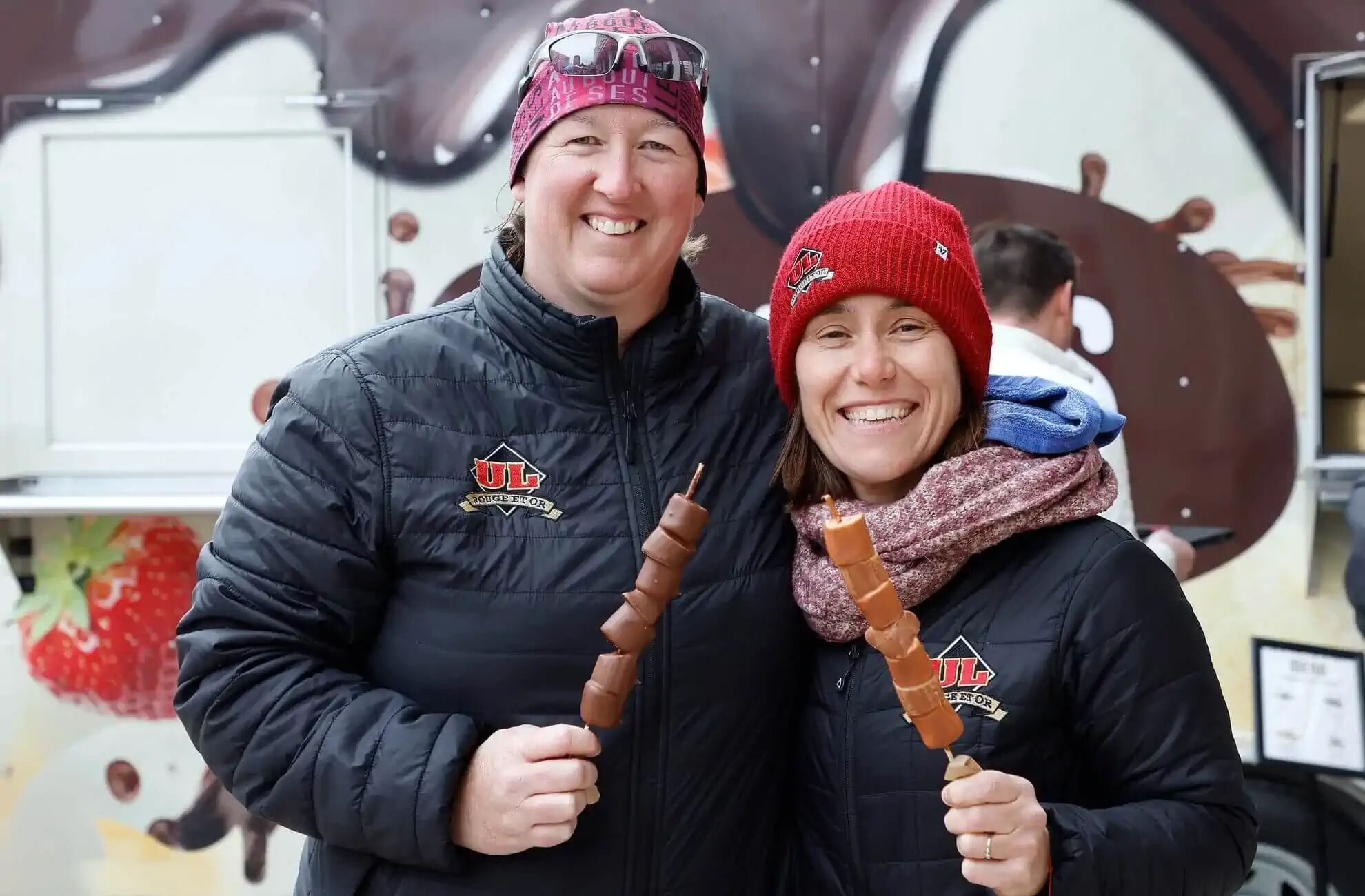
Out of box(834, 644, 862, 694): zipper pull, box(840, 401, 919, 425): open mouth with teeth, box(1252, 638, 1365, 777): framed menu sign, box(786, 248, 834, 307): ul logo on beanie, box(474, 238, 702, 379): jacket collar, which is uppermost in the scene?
box(786, 248, 834, 307): ul logo on beanie

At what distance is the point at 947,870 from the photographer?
175 cm

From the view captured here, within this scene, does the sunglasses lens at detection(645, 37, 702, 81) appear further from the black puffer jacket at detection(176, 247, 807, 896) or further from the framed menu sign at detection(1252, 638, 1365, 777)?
the framed menu sign at detection(1252, 638, 1365, 777)

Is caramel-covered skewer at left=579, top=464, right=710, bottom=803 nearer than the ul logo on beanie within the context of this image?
Yes

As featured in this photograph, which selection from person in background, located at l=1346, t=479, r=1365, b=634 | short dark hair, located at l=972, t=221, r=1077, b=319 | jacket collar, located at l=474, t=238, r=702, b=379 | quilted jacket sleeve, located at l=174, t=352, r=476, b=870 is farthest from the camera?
short dark hair, located at l=972, t=221, r=1077, b=319

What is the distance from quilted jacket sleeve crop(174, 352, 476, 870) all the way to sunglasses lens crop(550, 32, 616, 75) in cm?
62

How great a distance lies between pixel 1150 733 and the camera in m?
1.71

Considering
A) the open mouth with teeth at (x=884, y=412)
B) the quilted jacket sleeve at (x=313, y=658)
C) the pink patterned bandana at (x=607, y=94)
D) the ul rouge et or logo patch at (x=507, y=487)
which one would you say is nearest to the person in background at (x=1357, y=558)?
the open mouth with teeth at (x=884, y=412)

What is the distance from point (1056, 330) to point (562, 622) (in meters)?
2.34

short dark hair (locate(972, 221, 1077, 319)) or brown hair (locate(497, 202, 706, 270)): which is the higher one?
short dark hair (locate(972, 221, 1077, 319))

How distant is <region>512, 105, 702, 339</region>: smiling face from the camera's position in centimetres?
197

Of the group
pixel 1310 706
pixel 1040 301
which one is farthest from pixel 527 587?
pixel 1310 706

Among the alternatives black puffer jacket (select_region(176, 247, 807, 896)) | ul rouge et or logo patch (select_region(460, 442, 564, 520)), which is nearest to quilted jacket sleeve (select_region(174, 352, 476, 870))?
black puffer jacket (select_region(176, 247, 807, 896))

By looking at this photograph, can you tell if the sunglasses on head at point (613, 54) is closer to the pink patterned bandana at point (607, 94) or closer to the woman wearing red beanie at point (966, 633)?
the pink patterned bandana at point (607, 94)

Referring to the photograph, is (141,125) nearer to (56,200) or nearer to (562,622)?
(56,200)
